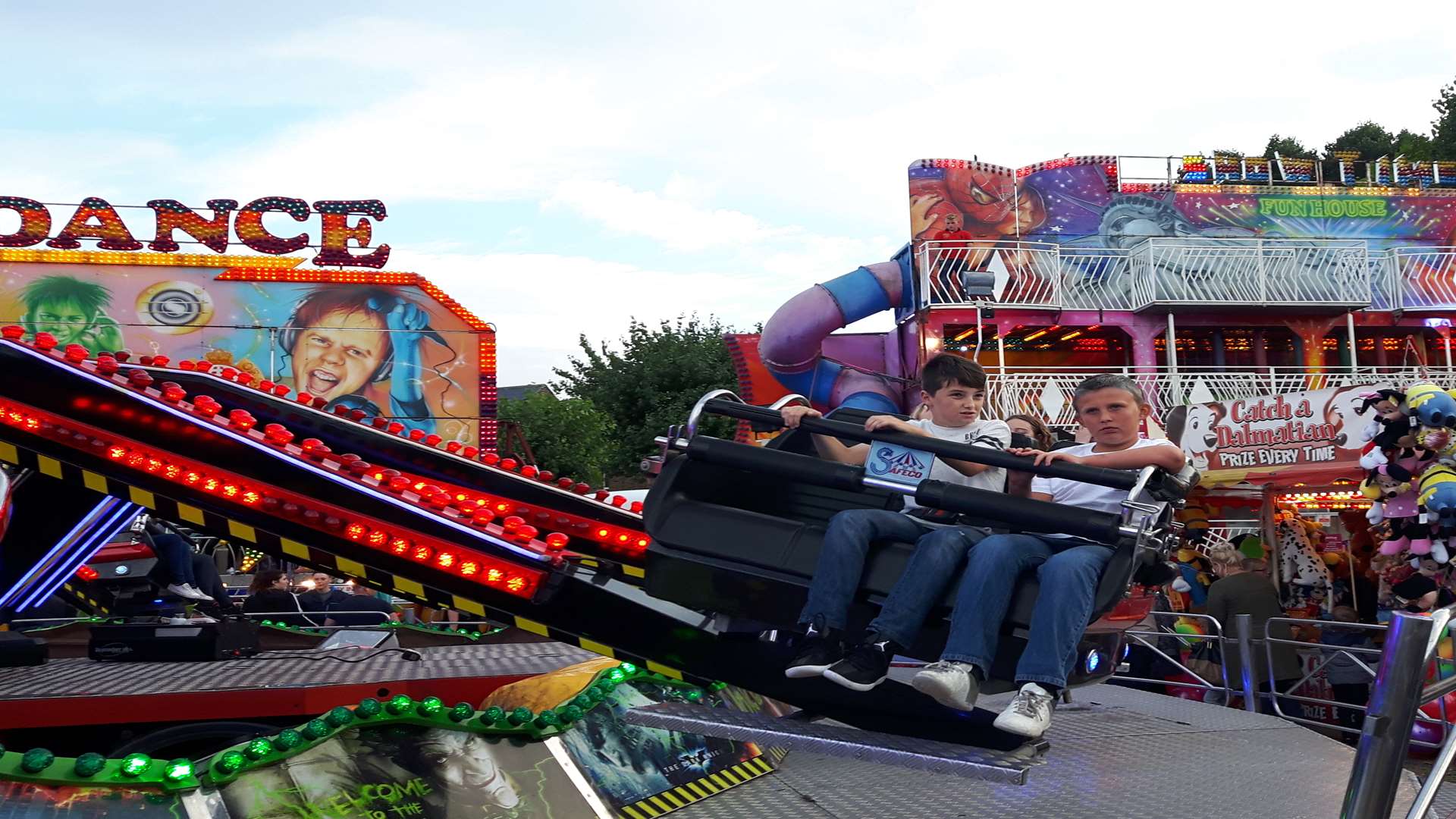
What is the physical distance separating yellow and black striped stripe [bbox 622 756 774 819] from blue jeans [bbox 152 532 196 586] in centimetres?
426

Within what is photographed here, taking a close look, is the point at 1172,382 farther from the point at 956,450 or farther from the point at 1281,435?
the point at 956,450

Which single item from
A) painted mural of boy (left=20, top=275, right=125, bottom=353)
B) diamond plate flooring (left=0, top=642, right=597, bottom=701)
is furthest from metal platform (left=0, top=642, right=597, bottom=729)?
painted mural of boy (left=20, top=275, right=125, bottom=353)

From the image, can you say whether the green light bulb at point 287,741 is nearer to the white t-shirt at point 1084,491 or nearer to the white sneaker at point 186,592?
the white t-shirt at point 1084,491

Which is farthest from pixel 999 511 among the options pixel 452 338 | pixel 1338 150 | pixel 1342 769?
pixel 1338 150

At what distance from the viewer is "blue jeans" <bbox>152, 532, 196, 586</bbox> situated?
6578mm

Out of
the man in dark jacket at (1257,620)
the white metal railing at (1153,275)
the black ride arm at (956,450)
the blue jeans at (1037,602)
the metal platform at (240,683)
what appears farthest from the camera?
the white metal railing at (1153,275)

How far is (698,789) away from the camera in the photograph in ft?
11.2

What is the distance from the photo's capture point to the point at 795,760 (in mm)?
3891

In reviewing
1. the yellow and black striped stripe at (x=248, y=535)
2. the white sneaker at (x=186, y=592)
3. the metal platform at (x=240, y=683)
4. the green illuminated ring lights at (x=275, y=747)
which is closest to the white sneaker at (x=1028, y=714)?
the green illuminated ring lights at (x=275, y=747)

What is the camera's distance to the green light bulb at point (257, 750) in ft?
8.69

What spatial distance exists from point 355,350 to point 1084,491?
60.1ft

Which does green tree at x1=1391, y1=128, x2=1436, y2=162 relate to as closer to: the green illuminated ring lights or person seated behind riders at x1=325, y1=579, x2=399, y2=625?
person seated behind riders at x1=325, y1=579, x2=399, y2=625

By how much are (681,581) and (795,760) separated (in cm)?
83

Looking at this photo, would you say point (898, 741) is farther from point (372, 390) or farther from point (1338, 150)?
point (1338, 150)
